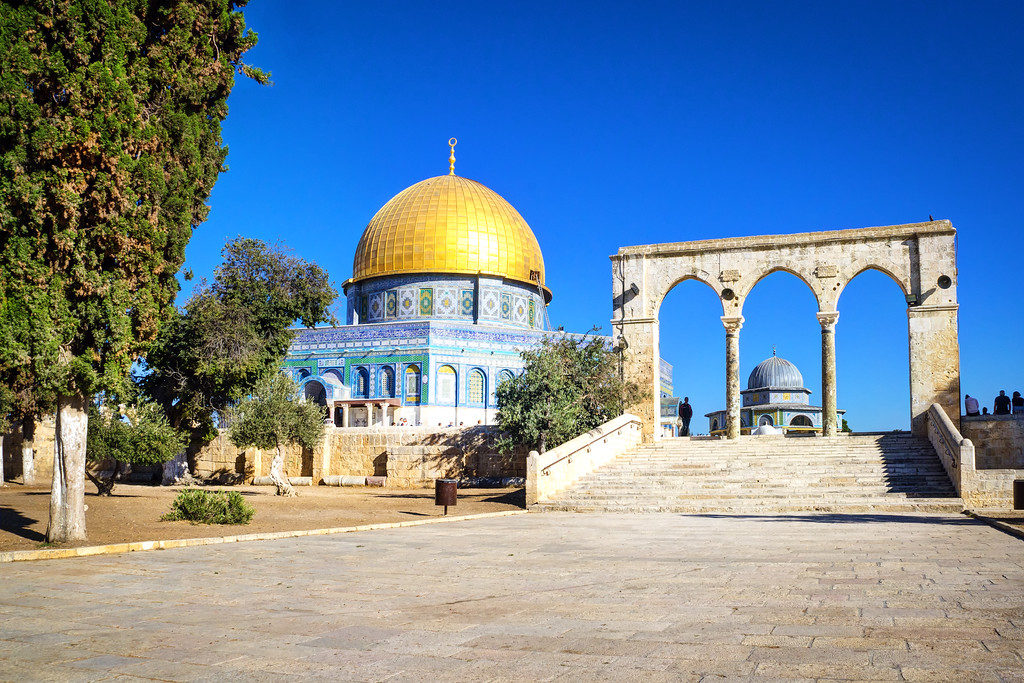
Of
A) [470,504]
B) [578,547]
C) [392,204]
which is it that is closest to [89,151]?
[578,547]

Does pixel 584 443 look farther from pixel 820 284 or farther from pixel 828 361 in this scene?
pixel 820 284

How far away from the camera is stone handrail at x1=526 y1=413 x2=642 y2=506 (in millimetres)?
17250

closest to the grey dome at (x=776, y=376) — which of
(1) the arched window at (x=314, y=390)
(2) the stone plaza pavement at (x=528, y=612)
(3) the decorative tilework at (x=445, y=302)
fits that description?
(3) the decorative tilework at (x=445, y=302)

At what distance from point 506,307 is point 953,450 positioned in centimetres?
2930

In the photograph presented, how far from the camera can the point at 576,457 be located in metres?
19.0

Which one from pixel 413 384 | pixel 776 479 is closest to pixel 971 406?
pixel 776 479

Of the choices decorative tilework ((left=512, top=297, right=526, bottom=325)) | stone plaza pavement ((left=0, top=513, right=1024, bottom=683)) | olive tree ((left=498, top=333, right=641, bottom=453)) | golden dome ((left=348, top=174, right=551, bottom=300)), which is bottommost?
stone plaza pavement ((left=0, top=513, right=1024, bottom=683))

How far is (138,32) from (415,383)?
2980 centimetres

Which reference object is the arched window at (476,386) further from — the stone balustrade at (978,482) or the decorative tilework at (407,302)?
the stone balustrade at (978,482)

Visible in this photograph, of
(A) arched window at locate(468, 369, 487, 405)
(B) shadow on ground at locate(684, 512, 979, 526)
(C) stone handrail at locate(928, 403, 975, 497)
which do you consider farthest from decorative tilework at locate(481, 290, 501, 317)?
(B) shadow on ground at locate(684, 512, 979, 526)

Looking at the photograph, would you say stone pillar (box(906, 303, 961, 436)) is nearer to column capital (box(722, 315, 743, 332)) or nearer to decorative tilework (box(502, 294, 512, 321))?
column capital (box(722, 315, 743, 332))

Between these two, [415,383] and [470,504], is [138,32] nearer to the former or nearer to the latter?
[470,504]

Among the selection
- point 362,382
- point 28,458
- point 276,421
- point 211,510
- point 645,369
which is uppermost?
point 362,382

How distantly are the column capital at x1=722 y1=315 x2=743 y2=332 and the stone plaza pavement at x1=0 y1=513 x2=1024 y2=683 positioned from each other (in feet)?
46.6
